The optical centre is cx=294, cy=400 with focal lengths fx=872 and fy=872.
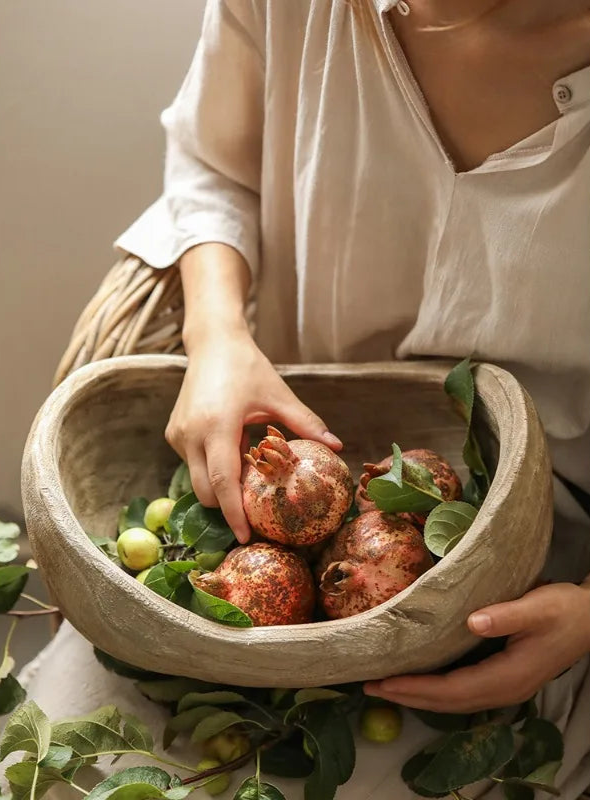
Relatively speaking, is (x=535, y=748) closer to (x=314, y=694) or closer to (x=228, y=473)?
(x=314, y=694)

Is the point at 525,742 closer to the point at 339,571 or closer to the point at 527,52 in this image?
the point at 339,571

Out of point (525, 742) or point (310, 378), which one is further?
point (310, 378)

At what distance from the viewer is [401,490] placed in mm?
625

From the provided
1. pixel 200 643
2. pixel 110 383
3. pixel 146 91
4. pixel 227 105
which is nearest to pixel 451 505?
pixel 200 643

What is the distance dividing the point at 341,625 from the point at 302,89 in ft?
1.46

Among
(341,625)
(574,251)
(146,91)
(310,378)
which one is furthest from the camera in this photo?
(146,91)

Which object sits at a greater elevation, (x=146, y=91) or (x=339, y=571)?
(x=146, y=91)

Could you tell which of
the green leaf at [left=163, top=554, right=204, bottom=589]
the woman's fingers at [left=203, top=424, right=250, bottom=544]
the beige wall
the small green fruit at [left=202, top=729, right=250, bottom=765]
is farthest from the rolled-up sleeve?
the small green fruit at [left=202, top=729, right=250, bottom=765]

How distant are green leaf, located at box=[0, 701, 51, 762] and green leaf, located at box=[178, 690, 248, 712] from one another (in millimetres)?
100

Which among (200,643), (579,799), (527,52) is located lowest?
(579,799)

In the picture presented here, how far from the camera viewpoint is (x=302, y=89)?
73 cm

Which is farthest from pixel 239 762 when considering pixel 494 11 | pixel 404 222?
pixel 494 11

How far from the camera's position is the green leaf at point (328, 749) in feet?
2.00

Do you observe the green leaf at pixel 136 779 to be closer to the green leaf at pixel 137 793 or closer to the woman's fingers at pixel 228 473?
the green leaf at pixel 137 793
